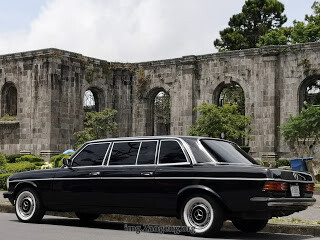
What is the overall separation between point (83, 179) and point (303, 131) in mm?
17915

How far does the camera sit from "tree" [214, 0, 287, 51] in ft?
178

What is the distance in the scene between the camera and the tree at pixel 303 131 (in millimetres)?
26906

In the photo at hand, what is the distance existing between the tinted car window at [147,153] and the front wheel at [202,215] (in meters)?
1.13

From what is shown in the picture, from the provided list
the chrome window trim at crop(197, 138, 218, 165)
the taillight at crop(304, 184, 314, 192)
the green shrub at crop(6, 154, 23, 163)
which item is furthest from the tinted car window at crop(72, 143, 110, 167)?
the green shrub at crop(6, 154, 23, 163)

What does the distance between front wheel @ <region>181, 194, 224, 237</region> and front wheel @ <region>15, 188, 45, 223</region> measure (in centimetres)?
320

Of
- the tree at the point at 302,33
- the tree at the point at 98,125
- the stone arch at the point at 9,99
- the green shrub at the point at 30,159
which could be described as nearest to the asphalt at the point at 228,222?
the green shrub at the point at 30,159

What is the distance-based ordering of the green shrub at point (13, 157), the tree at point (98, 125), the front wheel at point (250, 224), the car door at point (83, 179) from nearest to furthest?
the front wheel at point (250, 224) → the car door at point (83, 179) → the green shrub at point (13, 157) → the tree at point (98, 125)

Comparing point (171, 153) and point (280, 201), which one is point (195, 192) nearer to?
point (171, 153)

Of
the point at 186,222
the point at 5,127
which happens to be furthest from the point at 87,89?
the point at 186,222

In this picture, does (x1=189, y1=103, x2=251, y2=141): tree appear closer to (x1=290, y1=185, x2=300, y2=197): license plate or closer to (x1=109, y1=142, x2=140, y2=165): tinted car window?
(x1=109, y1=142, x2=140, y2=165): tinted car window

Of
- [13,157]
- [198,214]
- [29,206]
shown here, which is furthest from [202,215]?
[13,157]

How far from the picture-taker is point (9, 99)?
34500 millimetres

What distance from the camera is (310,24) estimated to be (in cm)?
4462

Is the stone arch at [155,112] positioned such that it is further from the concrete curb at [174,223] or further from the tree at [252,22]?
the concrete curb at [174,223]
